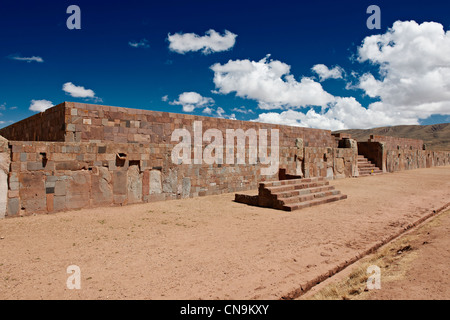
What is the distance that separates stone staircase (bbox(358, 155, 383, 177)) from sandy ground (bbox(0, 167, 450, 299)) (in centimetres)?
1004

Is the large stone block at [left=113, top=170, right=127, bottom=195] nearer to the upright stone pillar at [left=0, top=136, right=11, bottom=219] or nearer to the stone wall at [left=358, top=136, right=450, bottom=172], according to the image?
the upright stone pillar at [left=0, top=136, right=11, bottom=219]

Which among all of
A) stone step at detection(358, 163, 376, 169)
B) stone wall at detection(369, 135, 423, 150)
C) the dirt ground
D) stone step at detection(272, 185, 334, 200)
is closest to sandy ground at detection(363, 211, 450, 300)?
the dirt ground

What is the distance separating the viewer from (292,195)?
743 cm

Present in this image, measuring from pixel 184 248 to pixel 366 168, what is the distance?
16267 mm

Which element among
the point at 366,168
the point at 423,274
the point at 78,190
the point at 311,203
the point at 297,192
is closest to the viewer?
the point at 423,274

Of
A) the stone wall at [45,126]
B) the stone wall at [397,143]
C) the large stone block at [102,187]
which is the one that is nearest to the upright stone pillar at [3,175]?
the large stone block at [102,187]

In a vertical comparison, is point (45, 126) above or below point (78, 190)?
above

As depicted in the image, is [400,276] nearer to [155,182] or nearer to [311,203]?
[311,203]

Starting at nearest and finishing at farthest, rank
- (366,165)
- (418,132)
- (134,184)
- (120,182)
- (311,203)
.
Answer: (120,182) → (134,184) → (311,203) → (366,165) → (418,132)

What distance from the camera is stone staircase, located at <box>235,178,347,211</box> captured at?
6.95 metres

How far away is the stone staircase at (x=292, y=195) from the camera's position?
22.8 ft

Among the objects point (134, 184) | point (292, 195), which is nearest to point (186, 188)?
point (134, 184)
